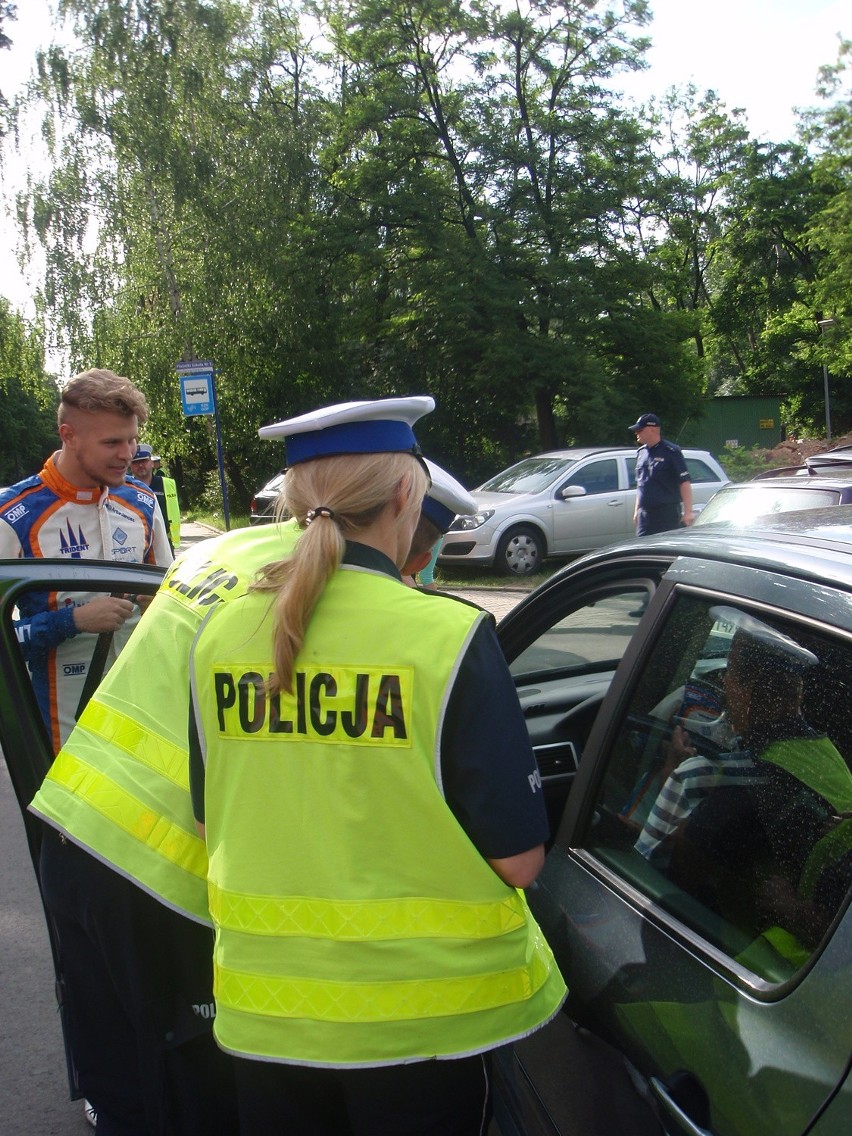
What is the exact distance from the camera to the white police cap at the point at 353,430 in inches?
59.2

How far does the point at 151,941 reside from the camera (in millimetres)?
1934

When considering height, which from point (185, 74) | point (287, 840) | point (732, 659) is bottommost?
point (287, 840)

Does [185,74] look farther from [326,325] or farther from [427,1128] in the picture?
[427,1128]

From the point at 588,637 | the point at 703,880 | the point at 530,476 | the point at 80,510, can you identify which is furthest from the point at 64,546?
the point at 530,476

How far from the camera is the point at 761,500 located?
20.1 feet

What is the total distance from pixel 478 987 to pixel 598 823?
623mm

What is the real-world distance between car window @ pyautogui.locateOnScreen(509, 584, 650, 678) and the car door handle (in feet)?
2.62

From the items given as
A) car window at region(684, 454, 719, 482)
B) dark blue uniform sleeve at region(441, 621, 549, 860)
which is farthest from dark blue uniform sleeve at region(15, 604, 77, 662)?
car window at region(684, 454, 719, 482)

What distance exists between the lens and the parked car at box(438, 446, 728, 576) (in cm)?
1302

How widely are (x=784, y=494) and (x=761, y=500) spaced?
0.51 ft

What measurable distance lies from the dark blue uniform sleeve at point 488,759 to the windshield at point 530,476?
39.6 feet

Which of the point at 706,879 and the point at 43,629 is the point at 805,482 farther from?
the point at 706,879

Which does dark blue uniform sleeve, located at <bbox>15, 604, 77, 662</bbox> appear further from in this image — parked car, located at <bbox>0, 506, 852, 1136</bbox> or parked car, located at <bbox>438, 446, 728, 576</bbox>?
parked car, located at <bbox>438, 446, 728, 576</bbox>

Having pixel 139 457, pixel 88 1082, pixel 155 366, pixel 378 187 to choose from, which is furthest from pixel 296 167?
pixel 88 1082
